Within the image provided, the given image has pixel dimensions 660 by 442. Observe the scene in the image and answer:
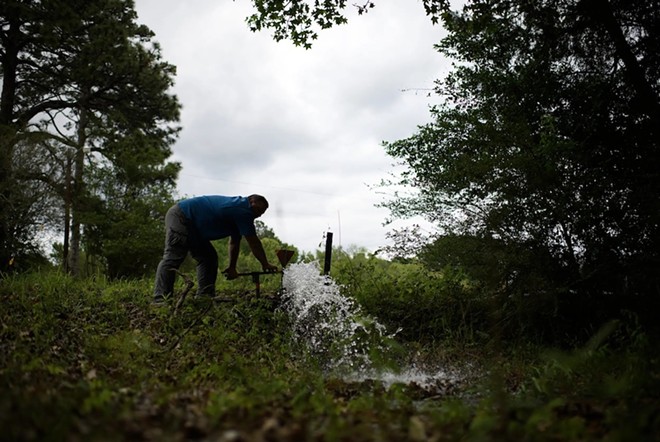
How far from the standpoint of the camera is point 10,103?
15844 millimetres

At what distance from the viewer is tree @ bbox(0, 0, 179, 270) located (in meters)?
14.8

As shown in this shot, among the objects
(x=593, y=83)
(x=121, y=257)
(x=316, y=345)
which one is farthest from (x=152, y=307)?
(x=121, y=257)

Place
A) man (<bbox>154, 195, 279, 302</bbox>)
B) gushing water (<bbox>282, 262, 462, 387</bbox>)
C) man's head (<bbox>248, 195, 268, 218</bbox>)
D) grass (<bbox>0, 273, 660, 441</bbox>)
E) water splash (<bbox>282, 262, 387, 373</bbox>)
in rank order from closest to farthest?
grass (<bbox>0, 273, 660, 441</bbox>)
gushing water (<bbox>282, 262, 462, 387</bbox>)
water splash (<bbox>282, 262, 387, 373</bbox>)
man (<bbox>154, 195, 279, 302</bbox>)
man's head (<bbox>248, 195, 268, 218</bbox>)

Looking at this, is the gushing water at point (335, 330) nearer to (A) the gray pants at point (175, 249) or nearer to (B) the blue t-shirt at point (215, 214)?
(B) the blue t-shirt at point (215, 214)

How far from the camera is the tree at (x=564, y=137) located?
18.4 feet

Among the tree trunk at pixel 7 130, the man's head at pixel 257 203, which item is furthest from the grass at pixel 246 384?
the tree trunk at pixel 7 130

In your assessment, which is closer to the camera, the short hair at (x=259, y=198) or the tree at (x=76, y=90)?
the short hair at (x=259, y=198)

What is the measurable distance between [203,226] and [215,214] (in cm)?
24

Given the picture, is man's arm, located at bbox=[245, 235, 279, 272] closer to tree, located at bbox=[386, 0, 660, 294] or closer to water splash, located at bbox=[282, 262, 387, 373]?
water splash, located at bbox=[282, 262, 387, 373]

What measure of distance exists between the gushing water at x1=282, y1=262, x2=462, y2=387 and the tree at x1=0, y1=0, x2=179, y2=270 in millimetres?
11803

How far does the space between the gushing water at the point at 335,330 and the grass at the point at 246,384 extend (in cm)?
27

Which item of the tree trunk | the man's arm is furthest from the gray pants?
the tree trunk

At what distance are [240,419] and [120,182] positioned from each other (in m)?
22.0

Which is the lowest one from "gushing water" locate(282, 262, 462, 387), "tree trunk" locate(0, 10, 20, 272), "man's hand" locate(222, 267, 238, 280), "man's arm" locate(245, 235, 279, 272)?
"gushing water" locate(282, 262, 462, 387)
